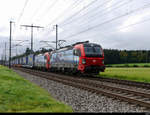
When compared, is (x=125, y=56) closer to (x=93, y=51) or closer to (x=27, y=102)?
(x=93, y=51)

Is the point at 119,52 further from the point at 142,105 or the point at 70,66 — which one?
the point at 142,105

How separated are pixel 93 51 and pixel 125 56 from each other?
297ft

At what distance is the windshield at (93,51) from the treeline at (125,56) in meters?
79.7

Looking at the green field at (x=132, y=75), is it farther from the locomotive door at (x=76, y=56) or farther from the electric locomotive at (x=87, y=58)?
the locomotive door at (x=76, y=56)

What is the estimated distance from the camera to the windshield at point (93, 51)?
20.2 meters

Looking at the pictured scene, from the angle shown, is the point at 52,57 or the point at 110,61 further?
the point at 110,61

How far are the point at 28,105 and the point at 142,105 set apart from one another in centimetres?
415

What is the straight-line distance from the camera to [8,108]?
6434 mm

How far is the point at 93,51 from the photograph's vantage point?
20.6 meters

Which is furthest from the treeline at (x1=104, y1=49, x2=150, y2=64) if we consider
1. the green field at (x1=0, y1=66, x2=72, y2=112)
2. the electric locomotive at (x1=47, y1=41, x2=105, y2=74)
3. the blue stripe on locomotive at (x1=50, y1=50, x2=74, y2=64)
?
the green field at (x1=0, y1=66, x2=72, y2=112)

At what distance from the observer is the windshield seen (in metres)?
20.2

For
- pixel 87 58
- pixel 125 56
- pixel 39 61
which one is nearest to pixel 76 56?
pixel 87 58

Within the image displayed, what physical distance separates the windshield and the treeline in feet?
262

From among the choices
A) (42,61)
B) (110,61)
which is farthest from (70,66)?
(110,61)
